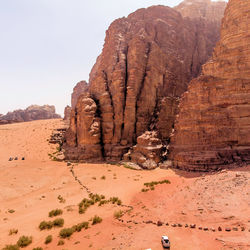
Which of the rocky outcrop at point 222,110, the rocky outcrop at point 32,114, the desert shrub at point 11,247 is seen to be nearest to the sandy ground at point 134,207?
the desert shrub at point 11,247

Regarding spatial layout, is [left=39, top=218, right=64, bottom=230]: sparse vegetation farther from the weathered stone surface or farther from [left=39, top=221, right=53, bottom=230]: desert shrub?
the weathered stone surface

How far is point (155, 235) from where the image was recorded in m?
7.84

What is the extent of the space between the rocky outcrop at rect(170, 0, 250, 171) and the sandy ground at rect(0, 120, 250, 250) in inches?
132

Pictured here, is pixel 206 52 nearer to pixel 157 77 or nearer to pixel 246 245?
pixel 157 77

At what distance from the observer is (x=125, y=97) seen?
27.5m

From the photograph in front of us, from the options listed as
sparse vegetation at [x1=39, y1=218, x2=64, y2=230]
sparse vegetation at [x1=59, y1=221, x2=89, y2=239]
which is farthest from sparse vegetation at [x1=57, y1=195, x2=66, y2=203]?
sparse vegetation at [x1=59, y1=221, x2=89, y2=239]

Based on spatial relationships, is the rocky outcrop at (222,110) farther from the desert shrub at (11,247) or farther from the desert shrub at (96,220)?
the desert shrub at (11,247)

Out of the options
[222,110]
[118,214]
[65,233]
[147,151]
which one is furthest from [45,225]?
[222,110]

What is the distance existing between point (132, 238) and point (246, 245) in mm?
4632

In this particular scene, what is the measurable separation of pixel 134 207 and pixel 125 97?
19101 millimetres

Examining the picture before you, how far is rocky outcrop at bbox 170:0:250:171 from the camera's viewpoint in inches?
705

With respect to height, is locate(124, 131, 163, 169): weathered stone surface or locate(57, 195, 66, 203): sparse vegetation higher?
locate(124, 131, 163, 169): weathered stone surface

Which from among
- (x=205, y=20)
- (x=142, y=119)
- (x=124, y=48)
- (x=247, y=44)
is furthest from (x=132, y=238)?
(x=205, y=20)

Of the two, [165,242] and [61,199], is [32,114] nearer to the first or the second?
[61,199]
